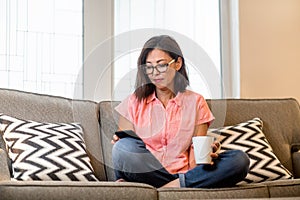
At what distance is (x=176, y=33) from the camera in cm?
263

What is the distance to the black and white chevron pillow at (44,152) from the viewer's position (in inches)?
91.0

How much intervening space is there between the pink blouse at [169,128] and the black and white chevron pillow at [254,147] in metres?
0.26

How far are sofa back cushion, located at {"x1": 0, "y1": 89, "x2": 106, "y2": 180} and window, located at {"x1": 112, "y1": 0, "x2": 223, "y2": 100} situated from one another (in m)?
0.22

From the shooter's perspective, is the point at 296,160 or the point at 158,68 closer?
the point at 158,68

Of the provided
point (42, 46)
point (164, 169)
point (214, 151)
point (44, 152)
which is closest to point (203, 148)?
point (214, 151)

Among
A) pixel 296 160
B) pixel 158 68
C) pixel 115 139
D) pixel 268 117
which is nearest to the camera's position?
pixel 158 68

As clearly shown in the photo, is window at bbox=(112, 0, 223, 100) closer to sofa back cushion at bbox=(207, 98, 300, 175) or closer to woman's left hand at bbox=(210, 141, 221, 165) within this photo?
sofa back cushion at bbox=(207, 98, 300, 175)

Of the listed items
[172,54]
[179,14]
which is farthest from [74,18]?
[172,54]

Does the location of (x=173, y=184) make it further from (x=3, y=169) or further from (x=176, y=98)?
(x=3, y=169)

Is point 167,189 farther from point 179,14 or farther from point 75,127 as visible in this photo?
point 179,14

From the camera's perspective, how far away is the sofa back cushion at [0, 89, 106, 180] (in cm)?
255

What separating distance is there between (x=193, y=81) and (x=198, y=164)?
49cm

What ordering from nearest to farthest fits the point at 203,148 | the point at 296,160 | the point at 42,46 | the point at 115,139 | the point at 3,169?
1. the point at 3,169
2. the point at 203,148
3. the point at 115,139
4. the point at 296,160
5. the point at 42,46

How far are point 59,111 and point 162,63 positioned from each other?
624 millimetres
